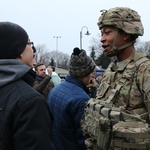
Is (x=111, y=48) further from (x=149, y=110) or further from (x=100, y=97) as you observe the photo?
(x=149, y=110)

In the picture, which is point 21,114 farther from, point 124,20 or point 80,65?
point 80,65

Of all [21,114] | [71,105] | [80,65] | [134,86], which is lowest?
[71,105]

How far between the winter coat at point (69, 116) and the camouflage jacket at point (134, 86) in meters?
0.52

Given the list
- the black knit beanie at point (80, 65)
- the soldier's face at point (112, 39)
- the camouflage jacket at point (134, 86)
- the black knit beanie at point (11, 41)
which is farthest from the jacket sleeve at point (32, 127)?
the black knit beanie at point (80, 65)

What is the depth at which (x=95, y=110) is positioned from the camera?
3094 millimetres

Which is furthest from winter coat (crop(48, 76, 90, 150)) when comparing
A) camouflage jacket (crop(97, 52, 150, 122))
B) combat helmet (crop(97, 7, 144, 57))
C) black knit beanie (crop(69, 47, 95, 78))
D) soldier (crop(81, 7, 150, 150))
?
combat helmet (crop(97, 7, 144, 57))

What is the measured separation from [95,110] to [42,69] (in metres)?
4.82

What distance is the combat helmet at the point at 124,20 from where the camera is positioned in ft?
10.4

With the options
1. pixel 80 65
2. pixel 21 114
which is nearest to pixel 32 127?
pixel 21 114

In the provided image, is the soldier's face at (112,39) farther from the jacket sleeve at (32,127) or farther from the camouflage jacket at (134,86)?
the jacket sleeve at (32,127)

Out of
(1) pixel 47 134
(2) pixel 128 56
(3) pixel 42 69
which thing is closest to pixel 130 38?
(2) pixel 128 56

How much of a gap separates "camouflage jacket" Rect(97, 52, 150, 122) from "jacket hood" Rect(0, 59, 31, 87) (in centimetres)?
114

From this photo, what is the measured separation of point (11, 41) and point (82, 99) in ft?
5.30

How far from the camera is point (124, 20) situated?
10.5 ft
